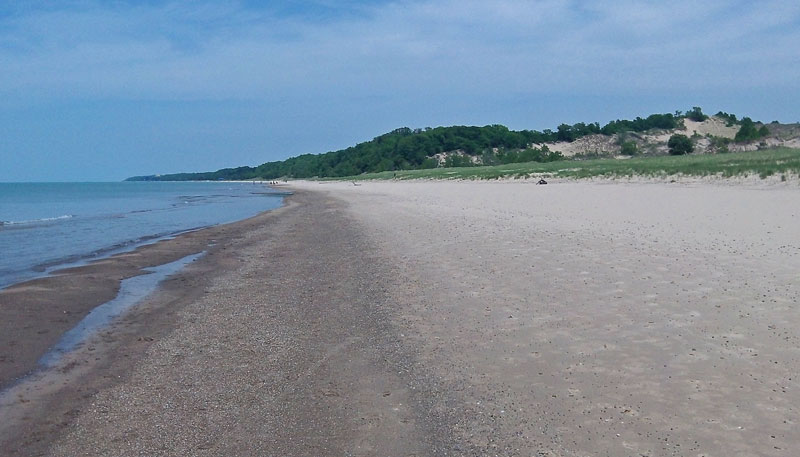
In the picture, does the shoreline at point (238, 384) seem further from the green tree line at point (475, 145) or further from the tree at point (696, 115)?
the tree at point (696, 115)

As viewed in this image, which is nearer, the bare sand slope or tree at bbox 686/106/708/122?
the bare sand slope

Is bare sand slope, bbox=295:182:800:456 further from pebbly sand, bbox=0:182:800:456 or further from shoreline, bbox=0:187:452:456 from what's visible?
shoreline, bbox=0:187:452:456

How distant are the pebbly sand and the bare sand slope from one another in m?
0.02

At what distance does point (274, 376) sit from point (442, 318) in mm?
2194

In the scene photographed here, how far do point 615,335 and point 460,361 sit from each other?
5.12ft

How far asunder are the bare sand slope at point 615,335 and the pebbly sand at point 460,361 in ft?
0.07

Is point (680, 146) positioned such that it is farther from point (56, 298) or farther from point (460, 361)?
point (460, 361)

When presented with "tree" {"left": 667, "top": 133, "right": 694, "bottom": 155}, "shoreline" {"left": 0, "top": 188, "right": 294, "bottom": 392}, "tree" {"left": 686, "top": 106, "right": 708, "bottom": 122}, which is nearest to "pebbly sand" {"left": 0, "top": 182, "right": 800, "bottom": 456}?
"shoreline" {"left": 0, "top": 188, "right": 294, "bottom": 392}

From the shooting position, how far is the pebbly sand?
4.07 metres

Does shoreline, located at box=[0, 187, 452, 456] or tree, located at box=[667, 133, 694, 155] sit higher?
tree, located at box=[667, 133, 694, 155]

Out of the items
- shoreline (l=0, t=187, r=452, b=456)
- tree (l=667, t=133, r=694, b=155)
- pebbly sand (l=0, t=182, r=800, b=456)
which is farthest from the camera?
tree (l=667, t=133, r=694, b=155)

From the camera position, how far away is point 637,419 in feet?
13.4

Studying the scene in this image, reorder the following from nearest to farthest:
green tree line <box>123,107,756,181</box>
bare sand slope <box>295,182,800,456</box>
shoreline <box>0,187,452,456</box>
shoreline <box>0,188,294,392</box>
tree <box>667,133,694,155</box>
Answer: bare sand slope <box>295,182,800,456</box>, shoreline <box>0,187,452,456</box>, shoreline <box>0,188,294,392</box>, tree <box>667,133,694,155</box>, green tree line <box>123,107,756,181</box>

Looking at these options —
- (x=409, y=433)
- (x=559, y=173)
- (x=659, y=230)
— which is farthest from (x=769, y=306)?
(x=559, y=173)
